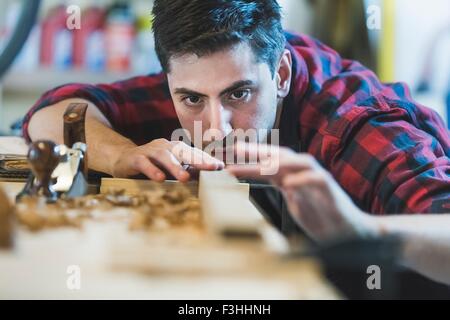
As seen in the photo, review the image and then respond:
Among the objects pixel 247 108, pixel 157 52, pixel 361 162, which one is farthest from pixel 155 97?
pixel 361 162

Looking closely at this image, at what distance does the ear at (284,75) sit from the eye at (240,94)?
77mm

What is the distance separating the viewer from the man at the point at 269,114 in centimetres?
87

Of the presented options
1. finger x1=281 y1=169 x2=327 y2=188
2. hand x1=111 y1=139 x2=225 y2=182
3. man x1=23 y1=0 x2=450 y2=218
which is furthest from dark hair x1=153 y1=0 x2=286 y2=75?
finger x1=281 y1=169 x2=327 y2=188

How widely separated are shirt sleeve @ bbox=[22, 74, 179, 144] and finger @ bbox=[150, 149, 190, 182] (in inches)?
4.9

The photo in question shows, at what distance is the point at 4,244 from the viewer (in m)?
0.66

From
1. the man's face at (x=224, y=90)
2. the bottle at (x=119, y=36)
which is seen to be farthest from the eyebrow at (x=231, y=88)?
the bottle at (x=119, y=36)

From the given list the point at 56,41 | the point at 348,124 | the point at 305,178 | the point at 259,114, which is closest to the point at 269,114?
the point at 259,114

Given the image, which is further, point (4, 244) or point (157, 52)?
point (157, 52)

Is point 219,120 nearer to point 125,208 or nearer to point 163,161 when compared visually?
point 163,161

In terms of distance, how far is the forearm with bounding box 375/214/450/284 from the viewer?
2.44 ft

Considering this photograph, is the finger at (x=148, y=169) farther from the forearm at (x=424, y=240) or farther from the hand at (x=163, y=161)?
the forearm at (x=424, y=240)

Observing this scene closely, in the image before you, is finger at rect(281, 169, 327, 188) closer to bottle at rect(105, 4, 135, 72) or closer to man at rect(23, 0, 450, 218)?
man at rect(23, 0, 450, 218)
